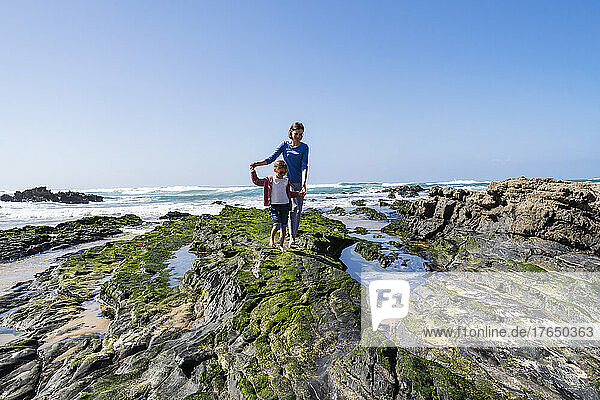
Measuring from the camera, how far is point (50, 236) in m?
12.9

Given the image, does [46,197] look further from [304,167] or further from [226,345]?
[226,345]

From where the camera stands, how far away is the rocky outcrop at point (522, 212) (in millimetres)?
8039

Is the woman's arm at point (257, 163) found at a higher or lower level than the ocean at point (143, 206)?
higher

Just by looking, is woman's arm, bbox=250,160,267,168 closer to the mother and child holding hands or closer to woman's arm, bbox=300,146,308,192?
the mother and child holding hands

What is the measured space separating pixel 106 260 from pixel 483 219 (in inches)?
467

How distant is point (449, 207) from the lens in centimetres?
1230

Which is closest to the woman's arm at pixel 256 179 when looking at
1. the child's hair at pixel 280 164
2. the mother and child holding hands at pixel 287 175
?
the mother and child holding hands at pixel 287 175

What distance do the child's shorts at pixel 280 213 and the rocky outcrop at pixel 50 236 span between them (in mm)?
9693

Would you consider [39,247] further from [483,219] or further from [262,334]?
[483,219]

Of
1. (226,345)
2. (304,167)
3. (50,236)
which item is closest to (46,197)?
(50,236)

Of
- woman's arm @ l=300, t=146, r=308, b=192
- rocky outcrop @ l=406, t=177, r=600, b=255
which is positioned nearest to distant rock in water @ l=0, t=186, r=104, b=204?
rocky outcrop @ l=406, t=177, r=600, b=255

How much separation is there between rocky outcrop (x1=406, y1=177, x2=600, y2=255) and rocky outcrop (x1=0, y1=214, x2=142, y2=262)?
1361 cm

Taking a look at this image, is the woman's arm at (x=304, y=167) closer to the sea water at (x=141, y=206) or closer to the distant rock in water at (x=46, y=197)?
the sea water at (x=141, y=206)

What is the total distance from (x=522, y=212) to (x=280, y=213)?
7524 mm
